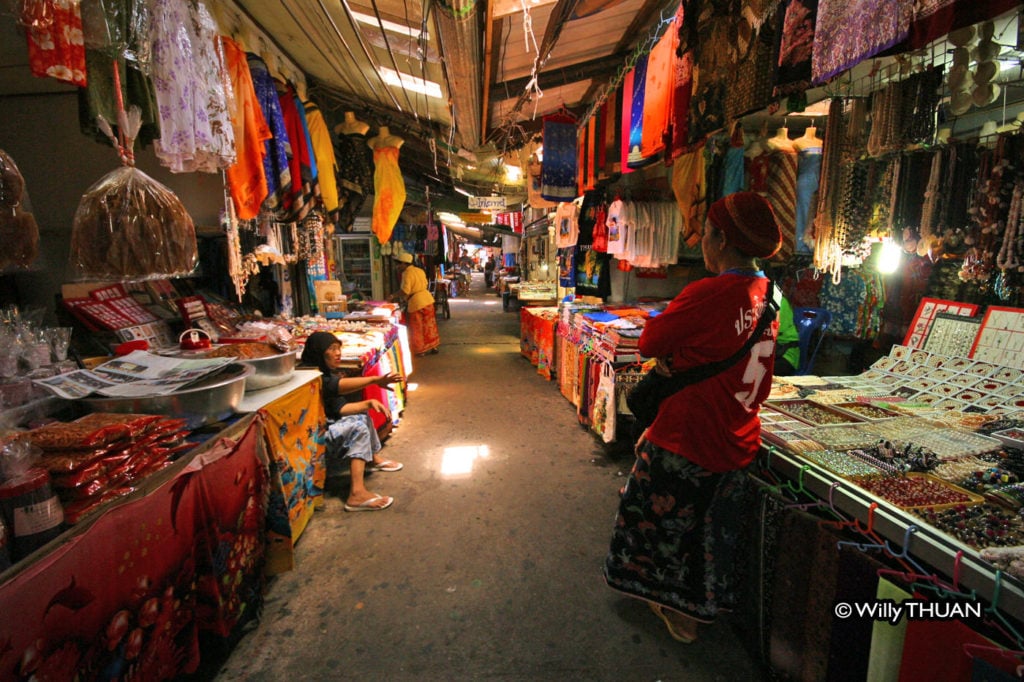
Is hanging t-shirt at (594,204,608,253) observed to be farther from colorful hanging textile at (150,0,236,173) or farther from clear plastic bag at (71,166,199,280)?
clear plastic bag at (71,166,199,280)

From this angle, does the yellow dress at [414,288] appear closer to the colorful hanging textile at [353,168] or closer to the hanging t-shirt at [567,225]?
the colorful hanging textile at [353,168]

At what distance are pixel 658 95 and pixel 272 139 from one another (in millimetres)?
3271

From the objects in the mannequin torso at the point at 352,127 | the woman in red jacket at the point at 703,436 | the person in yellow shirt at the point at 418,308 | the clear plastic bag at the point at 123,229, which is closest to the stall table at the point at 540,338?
the person in yellow shirt at the point at 418,308

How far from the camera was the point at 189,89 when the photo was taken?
2338 millimetres

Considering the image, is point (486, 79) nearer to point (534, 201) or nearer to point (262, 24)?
point (262, 24)

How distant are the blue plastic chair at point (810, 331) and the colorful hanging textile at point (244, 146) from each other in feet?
16.8

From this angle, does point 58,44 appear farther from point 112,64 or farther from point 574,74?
point 574,74

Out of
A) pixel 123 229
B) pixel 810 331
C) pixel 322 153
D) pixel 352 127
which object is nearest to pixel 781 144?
pixel 810 331

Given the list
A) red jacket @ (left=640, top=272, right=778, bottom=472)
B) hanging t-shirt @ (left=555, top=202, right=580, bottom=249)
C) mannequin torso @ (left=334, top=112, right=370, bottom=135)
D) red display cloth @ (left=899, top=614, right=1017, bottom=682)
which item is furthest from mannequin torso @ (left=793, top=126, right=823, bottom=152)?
mannequin torso @ (left=334, top=112, right=370, bottom=135)

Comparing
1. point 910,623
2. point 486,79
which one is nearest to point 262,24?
point 486,79

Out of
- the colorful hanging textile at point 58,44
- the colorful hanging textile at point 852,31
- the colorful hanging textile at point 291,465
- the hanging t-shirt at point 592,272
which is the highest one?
the colorful hanging textile at point 852,31

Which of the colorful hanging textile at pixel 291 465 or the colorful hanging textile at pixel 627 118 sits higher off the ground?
the colorful hanging textile at pixel 627 118

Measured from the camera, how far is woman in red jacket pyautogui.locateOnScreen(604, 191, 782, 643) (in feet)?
6.05

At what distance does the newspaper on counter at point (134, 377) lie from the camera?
196 centimetres
